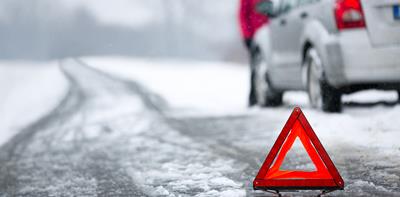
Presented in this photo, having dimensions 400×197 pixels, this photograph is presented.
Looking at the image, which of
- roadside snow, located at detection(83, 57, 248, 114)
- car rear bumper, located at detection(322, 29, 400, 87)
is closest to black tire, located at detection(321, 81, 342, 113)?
car rear bumper, located at detection(322, 29, 400, 87)

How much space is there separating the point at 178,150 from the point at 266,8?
3.78 metres

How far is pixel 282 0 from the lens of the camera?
891cm

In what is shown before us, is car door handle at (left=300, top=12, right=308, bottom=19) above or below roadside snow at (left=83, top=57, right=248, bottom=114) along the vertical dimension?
above

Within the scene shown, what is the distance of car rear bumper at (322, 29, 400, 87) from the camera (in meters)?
6.39

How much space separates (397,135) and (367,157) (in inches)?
32.3

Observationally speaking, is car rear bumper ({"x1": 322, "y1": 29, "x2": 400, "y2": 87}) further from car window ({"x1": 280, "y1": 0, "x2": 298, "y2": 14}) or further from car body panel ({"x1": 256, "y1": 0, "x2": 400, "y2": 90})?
car window ({"x1": 280, "y1": 0, "x2": 298, "y2": 14})

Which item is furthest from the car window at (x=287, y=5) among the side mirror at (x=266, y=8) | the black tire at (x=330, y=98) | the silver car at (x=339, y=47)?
the black tire at (x=330, y=98)

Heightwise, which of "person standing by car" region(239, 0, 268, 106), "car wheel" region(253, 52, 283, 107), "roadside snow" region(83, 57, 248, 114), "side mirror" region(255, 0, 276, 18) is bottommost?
"roadside snow" region(83, 57, 248, 114)

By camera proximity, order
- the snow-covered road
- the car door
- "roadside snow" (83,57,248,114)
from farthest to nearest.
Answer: "roadside snow" (83,57,248,114), the car door, the snow-covered road

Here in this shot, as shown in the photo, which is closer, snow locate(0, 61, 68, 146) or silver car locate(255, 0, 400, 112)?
silver car locate(255, 0, 400, 112)

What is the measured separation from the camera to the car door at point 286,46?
8.12 meters

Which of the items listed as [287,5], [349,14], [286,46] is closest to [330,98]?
[349,14]

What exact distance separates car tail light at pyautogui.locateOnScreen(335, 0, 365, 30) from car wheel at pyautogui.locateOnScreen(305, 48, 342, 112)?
0.64 m

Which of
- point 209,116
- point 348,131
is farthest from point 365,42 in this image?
point 209,116
